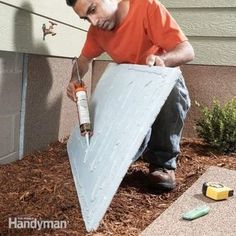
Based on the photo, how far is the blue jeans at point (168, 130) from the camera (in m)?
1.83

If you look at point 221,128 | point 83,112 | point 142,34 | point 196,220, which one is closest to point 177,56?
point 142,34

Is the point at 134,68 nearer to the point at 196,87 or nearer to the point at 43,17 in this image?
the point at 43,17

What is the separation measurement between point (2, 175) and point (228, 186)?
121 centimetres

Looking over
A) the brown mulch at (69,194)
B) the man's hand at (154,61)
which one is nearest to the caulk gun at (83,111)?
the brown mulch at (69,194)

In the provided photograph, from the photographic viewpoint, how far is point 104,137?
1.52 metres

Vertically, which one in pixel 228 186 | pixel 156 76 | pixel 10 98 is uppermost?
pixel 156 76

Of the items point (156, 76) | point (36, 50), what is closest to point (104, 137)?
point (156, 76)

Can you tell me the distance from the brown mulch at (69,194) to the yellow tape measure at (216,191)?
0.59ft

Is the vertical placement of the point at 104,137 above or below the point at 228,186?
above

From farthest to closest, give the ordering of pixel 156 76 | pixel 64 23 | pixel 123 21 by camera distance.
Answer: pixel 64 23
pixel 123 21
pixel 156 76

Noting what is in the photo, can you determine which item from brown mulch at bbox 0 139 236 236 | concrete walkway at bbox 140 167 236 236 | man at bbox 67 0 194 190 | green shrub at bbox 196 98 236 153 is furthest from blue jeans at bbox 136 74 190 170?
green shrub at bbox 196 98 236 153

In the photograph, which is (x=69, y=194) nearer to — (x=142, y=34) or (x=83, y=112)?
(x=83, y=112)

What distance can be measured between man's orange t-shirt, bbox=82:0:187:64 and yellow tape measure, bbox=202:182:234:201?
0.72m

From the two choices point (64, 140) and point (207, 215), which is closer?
point (207, 215)
